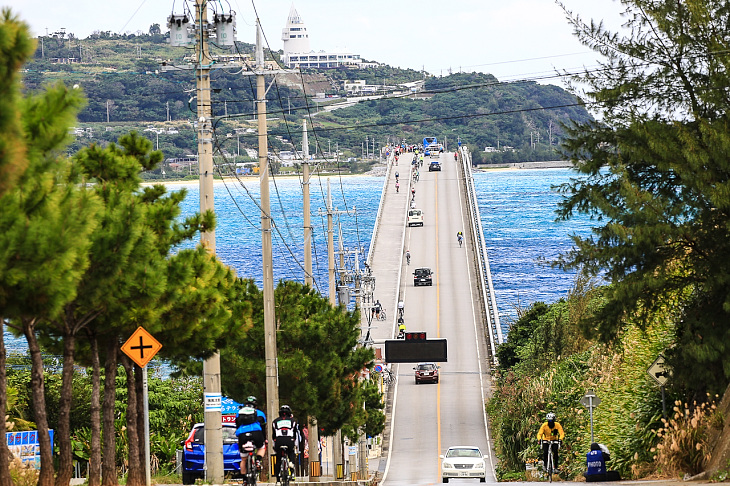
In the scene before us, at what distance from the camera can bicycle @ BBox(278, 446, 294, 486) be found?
15877 mm

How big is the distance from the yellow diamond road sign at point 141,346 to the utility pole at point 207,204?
307cm

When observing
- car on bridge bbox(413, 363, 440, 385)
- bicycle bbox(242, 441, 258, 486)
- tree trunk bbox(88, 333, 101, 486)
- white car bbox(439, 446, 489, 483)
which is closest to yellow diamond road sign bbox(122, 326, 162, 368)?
tree trunk bbox(88, 333, 101, 486)

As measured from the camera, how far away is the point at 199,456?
22.2 m

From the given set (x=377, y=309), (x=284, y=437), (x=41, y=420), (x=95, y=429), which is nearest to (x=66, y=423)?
(x=41, y=420)

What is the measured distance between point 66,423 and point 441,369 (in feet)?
184

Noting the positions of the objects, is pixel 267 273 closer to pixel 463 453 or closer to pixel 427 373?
pixel 463 453

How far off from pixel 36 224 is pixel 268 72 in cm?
1385

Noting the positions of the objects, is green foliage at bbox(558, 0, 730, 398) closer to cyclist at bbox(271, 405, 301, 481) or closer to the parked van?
cyclist at bbox(271, 405, 301, 481)

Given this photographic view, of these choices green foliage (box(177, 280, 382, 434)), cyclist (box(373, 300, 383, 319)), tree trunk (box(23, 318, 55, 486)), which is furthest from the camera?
cyclist (box(373, 300, 383, 319))

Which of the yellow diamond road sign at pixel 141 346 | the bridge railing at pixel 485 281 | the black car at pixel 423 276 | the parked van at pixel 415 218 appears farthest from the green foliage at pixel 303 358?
the parked van at pixel 415 218

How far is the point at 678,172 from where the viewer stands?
20.3 m

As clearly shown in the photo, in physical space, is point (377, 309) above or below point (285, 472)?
below

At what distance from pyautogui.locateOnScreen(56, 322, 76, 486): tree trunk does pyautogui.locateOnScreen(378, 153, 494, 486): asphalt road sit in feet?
63.1

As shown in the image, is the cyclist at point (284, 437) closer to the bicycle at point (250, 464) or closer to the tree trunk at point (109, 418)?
the bicycle at point (250, 464)
